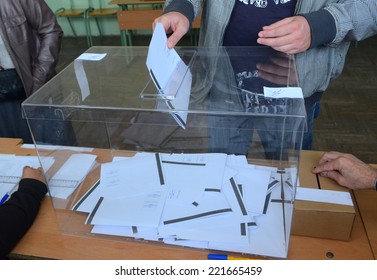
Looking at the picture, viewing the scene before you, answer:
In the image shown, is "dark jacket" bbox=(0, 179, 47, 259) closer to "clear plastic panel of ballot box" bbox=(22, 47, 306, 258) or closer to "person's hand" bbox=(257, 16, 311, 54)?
"clear plastic panel of ballot box" bbox=(22, 47, 306, 258)

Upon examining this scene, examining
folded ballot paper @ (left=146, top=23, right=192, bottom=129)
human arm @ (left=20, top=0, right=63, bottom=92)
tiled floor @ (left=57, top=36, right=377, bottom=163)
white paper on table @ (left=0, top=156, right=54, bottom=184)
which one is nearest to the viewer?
folded ballot paper @ (left=146, top=23, right=192, bottom=129)

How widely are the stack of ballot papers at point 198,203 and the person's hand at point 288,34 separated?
317 millimetres

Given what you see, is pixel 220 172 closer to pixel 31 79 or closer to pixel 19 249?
pixel 19 249

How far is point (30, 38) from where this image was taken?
165 centimetres

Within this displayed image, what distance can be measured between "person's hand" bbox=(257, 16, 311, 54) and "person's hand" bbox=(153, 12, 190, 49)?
23 cm

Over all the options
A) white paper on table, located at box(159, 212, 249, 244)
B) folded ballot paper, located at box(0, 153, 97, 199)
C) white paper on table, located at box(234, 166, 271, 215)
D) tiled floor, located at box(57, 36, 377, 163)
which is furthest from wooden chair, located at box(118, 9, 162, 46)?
white paper on table, located at box(159, 212, 249, 244)

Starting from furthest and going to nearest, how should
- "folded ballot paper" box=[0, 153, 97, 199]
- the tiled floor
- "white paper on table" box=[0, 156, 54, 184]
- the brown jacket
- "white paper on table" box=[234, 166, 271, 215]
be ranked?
the tiled floor → the brown jacket → "white paper on table" box=[0, 156, 54, 184] → "folded ballot paper" box=[0, 153, 97, 199] → "white paper on table" box=[234, 166, 271, 215]

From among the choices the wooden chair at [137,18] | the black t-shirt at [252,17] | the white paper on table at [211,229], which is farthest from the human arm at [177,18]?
the wooden chair at [137,18]

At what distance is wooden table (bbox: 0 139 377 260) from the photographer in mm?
823

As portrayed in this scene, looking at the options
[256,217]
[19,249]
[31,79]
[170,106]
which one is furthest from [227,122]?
[31,79]

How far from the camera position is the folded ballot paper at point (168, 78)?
0.78 metres

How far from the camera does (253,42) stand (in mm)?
1162

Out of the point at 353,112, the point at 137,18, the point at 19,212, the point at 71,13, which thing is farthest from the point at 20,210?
the point at 71,13
